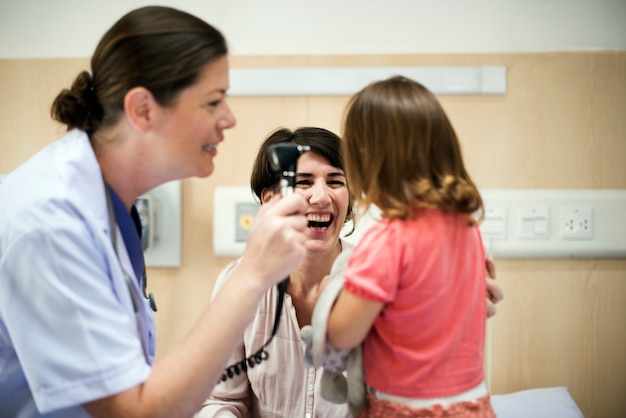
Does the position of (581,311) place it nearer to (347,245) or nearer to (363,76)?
(347,245)

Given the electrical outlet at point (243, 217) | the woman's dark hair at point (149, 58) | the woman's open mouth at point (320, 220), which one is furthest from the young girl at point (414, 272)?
the electrical outlet at point (243, 217)

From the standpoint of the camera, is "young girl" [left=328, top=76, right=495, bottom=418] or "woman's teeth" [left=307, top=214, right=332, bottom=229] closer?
"young girl" [left=328, top=76, right=495, bottom=418]

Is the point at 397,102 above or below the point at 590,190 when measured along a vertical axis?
above

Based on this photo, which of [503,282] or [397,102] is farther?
[503,282]

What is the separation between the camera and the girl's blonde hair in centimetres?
88

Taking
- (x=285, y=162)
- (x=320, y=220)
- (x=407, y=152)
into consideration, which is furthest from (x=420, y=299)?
(x=320, y=220)

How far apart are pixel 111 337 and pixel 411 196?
533 mm

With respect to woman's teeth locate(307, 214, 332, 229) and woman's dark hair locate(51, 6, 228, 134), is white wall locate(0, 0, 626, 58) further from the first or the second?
woman's dark hair locate(51, 6, 228, 134)

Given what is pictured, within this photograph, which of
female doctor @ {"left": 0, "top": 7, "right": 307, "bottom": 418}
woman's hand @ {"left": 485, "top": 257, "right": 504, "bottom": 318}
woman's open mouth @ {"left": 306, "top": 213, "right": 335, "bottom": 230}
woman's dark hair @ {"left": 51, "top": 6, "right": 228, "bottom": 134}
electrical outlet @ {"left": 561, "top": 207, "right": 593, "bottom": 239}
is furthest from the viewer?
electrical outlet @ {"left": 561, "top": 207, "right": 593, "bottom": 239}

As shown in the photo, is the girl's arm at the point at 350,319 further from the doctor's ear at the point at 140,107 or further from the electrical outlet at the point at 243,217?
the electrical outlet at the point at 243,217

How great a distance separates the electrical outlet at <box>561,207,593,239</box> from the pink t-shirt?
42.9 inches

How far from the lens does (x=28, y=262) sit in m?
0.83

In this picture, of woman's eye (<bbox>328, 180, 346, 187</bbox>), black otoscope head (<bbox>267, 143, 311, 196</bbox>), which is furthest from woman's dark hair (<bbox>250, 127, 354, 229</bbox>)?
black otoscope head (<bbox>267, 143, 311, 196</bbox>)

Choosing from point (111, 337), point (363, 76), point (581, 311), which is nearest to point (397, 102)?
point (111, 337)
